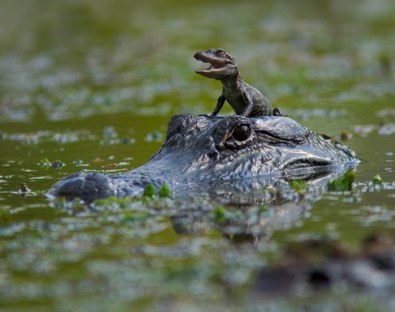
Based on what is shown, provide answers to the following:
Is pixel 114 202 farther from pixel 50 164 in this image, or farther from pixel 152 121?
pixel 152 121

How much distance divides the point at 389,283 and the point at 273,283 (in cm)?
61

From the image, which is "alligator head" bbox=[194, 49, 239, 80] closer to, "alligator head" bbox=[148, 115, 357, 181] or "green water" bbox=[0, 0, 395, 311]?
"alligator head" bbox=[148, 115, 357, 181]

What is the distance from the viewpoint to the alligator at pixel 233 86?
29.5ft

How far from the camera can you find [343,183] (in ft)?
27.6

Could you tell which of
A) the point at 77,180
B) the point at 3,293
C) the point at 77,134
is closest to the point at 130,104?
the point at 77,134

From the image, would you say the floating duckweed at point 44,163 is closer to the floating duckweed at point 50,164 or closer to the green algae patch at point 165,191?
the floating duckweed at point 50,164

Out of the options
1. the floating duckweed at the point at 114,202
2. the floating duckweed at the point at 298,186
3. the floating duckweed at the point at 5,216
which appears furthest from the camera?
the floating duckweed at the point at 298,186

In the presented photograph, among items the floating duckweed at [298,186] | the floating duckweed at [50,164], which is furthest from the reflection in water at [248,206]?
the floating duckweed at [50,164]

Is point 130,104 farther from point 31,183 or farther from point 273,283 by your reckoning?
point 273,283

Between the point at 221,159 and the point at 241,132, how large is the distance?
11.8 inches

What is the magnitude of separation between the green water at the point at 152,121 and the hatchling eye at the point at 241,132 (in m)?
1.05

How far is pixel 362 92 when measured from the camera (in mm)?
16203

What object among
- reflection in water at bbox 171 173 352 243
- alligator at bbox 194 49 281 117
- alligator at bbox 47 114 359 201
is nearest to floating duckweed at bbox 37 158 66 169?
alligator at bbox 47 114 359 201

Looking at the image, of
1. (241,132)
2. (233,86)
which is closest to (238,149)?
(241,132)
